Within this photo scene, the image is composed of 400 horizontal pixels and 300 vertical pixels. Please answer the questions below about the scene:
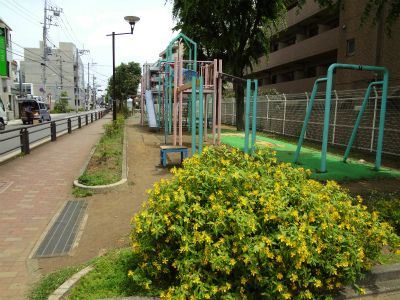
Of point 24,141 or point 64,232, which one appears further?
point 24,141

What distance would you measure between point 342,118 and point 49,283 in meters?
13.1

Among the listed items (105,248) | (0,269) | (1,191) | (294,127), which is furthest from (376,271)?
(294,127)

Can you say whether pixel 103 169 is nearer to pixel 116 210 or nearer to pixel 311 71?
pixel 116 210

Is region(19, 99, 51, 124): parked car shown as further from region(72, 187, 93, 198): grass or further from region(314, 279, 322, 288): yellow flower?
region(314, 279, 322, 288): yellow flower

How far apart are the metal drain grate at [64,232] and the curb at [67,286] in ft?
3.39

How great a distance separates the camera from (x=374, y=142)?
12.0 meters

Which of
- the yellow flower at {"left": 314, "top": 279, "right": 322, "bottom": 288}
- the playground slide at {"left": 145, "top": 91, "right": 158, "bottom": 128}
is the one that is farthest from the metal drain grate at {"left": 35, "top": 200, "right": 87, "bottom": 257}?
the playground slide at {"left": 145, "top": 91, "right": 158, "bottom": 128}

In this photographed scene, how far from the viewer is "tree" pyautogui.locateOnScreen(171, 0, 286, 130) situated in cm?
1842

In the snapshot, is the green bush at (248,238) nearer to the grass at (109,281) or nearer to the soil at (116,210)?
the grass at (109,281)

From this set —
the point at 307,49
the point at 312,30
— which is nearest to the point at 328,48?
the point at 307,49

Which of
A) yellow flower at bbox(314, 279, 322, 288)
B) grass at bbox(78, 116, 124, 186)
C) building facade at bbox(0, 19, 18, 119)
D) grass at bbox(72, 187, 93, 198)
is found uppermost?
building facade at bbox(0, 19, 18, 119)

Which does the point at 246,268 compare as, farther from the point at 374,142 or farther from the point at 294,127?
the point at 294,127

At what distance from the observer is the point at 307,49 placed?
26.8 m

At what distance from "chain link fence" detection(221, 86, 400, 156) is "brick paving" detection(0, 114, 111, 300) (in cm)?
966
